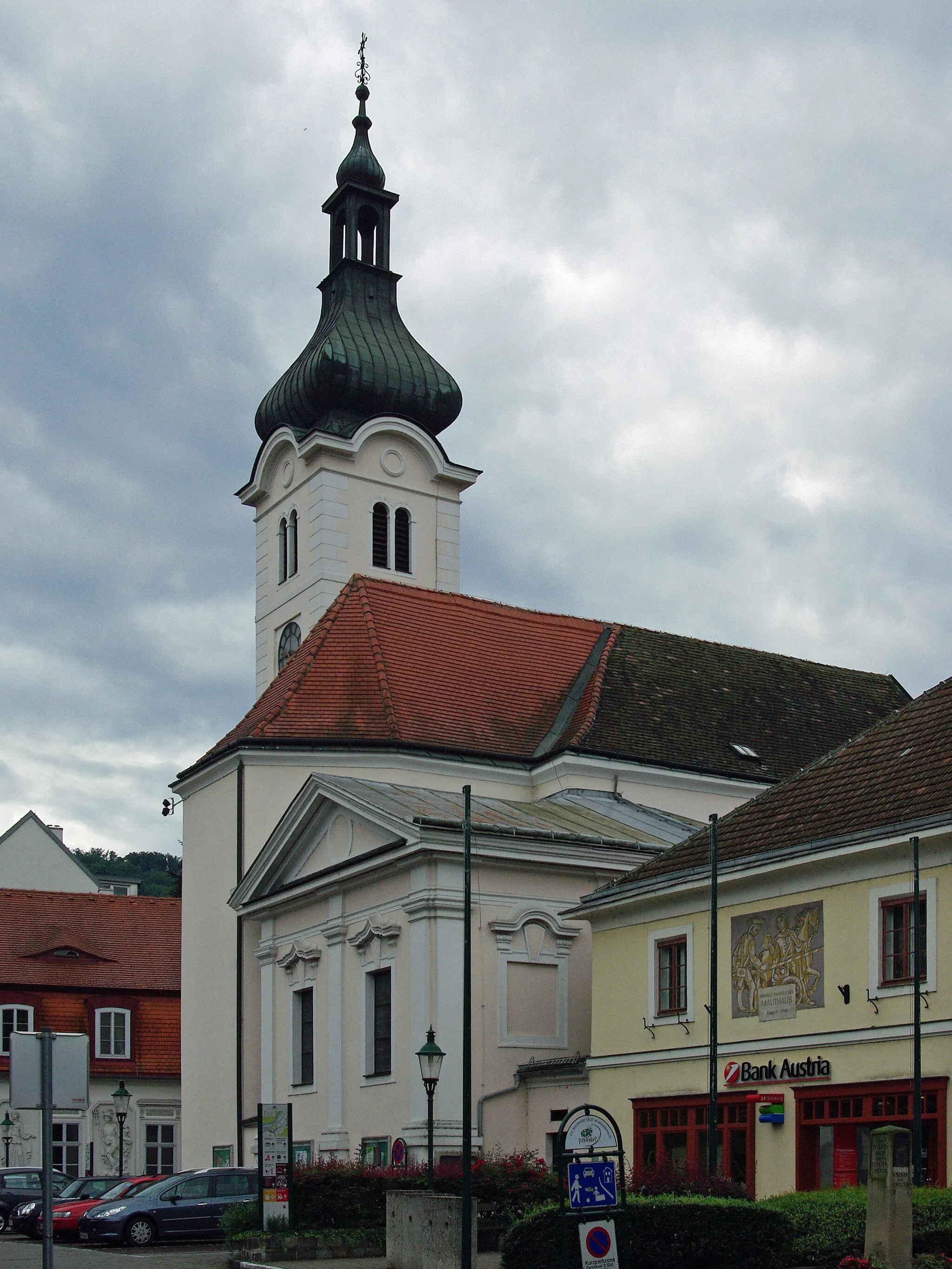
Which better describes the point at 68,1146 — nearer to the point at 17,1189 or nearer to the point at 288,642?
the point at 17,1189

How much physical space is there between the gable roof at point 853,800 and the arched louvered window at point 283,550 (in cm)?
3073

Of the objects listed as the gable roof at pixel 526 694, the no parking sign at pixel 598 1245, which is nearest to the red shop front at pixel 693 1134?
the no parking sign at pixel 598 1245

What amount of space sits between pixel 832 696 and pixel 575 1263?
106 feet

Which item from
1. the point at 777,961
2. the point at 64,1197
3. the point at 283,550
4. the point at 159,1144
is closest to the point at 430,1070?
the point at 777,961

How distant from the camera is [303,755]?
38406mm

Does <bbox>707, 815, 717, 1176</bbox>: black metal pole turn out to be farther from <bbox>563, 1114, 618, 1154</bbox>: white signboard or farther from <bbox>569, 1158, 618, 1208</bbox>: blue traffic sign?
<bbox>569, 1158, 618, 1208</bbox>: blue traffic sign

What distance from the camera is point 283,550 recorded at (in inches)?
2265

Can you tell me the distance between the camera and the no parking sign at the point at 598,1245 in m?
15.8

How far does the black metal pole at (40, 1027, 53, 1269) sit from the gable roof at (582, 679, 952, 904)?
11.4 metres

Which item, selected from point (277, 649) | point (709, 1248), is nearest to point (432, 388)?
point (277, 649)

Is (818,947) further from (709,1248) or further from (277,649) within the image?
(277,649)

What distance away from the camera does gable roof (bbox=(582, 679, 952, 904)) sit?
2289cm

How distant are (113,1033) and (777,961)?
31482mm

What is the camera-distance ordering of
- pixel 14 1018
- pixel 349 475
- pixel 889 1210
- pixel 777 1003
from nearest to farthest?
A: 1. pixel 889 1210
2. pixel 777 1003
3. pixel 14 1018
4. pixel 349 475
